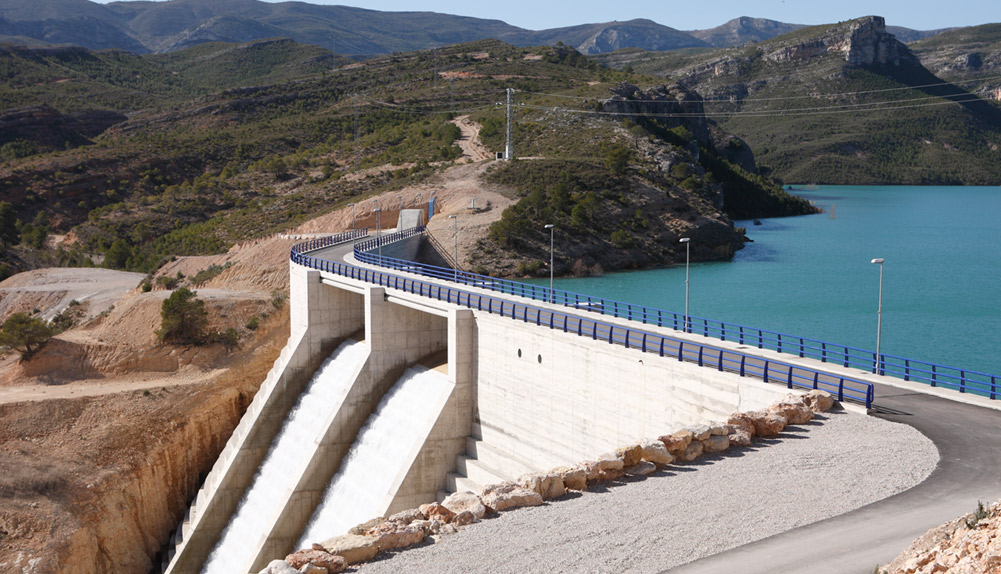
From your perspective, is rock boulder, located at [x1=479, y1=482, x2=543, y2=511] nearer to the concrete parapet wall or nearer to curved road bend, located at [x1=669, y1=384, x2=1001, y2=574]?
curved road bend, located at [x1=669, y1=384, x2=1001, y2=574]

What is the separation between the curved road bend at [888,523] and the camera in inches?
455

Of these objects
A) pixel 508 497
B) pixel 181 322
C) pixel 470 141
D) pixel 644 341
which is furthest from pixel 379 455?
pixel 470 141

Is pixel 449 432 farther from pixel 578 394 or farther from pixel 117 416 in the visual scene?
pixel 117 416

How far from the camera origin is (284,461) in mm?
34938

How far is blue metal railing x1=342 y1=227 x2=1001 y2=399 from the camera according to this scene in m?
20.4

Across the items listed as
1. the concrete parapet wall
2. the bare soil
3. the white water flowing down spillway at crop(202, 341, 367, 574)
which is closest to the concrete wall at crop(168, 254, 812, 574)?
the white water flowing down spillway at crop(202, 341, 367, 574)

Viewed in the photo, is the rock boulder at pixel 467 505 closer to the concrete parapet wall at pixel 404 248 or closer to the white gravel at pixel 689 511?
the white gravel at pixel 689 511

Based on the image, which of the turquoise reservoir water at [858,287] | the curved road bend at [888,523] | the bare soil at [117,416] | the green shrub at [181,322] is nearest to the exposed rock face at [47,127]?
the bare soil at [117,416]

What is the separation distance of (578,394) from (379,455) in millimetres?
9003

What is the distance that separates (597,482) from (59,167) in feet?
322

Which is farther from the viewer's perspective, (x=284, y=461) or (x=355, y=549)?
(x=284, y=461)

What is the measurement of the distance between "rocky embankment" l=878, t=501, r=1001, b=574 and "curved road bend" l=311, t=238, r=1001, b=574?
72 centimetres

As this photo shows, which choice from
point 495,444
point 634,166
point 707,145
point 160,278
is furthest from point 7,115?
point 495,444

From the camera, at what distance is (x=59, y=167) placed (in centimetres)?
9788
